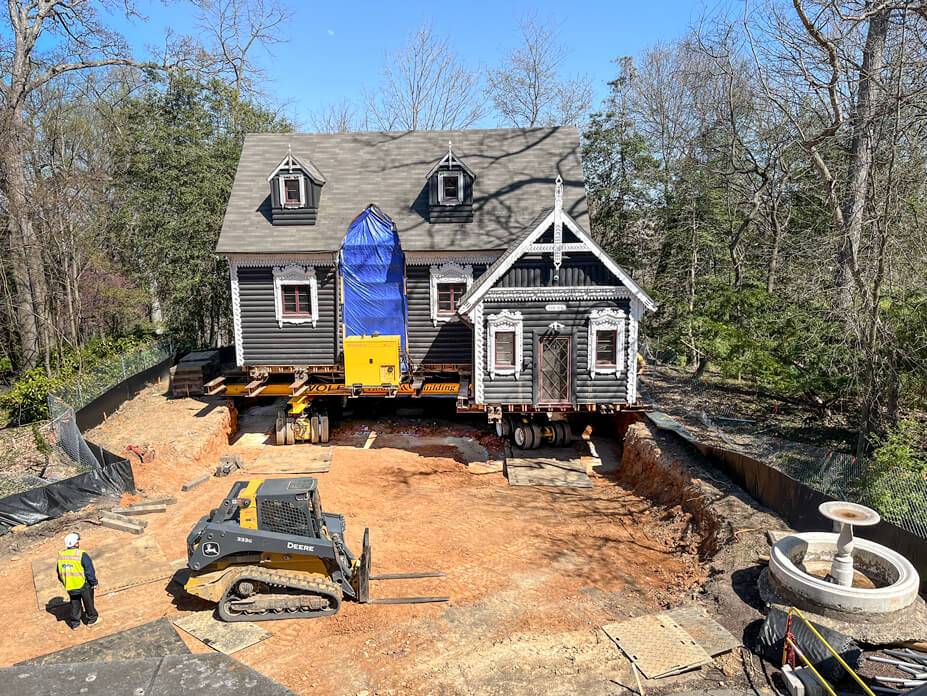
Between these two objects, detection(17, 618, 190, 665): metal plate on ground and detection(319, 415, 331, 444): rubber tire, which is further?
detection(319, 415, 331, 444): rubber tire

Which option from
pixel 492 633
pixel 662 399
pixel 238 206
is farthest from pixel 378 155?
pixel 492 633

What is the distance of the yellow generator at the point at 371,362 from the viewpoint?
2033 centimetres

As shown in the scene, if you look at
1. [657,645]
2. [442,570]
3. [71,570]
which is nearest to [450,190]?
[442,570]

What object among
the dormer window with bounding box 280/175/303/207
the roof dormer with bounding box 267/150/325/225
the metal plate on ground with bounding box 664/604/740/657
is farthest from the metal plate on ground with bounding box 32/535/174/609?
the dormer window with bounding box 280/175/303/207

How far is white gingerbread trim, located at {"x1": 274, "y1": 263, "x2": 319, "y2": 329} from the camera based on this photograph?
71.8 feet

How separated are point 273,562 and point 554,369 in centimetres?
1134

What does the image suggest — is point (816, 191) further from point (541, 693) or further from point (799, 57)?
point (541, 693)

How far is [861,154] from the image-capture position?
17531 mm

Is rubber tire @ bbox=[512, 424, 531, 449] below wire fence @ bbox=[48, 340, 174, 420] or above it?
below

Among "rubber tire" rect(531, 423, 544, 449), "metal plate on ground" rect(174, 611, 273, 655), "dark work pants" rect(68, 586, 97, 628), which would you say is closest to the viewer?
"metal plate on ground" rect(174, 611, 273, 655)

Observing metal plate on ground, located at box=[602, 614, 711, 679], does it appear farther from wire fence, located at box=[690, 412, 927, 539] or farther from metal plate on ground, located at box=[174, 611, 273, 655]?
metal plate on ground, located at box=[174, 611, 273, 655]

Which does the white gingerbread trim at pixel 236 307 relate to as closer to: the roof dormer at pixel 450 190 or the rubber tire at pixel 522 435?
the roof dormer at pixel 450 190

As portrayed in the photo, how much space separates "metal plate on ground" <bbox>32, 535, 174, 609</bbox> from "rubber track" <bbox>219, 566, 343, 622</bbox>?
8.80 feet

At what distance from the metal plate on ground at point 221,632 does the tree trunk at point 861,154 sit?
50.2ft
